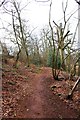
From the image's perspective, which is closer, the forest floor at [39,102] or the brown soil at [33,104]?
the brown soil at [33,104]

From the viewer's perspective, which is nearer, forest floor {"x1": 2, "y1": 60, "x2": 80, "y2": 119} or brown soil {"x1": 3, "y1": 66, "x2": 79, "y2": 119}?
brown soil {"x1": 3, "y1": 66, "x2": 79, "y2": 119}

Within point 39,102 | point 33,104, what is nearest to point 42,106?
point 33,104

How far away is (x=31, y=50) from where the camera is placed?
4638 cm

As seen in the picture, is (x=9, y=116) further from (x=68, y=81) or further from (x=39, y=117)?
(x=68, y=81)

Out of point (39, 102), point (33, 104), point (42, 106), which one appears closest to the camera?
point (42, 106)

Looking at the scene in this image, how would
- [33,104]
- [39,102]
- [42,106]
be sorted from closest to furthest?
[42,106]
[33,104]
[39,102]

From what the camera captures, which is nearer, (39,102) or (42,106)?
(42,106)

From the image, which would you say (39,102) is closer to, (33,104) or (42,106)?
(33,104)

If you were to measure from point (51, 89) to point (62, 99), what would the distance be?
2.61 m

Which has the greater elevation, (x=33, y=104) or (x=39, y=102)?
(x=33, y=104)

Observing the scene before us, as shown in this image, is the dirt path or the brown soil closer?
the brown soil

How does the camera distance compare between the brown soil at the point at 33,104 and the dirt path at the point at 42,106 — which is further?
the dirt path at the point at 42,106

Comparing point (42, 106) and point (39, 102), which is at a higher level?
point (42, 106)

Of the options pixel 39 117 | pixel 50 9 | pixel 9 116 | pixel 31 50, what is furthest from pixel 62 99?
pixel 31 50
